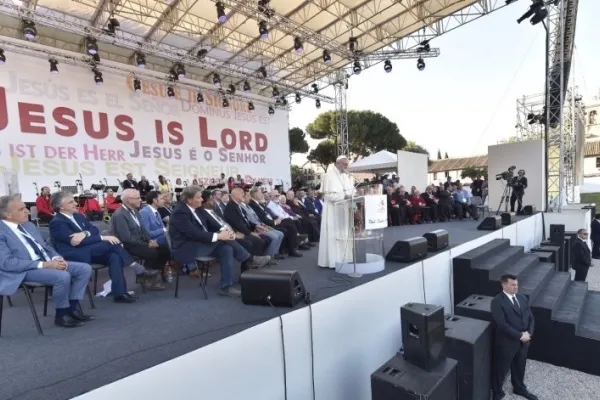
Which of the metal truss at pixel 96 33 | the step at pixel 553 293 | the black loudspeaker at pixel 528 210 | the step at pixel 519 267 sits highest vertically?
the metal truss at pixel 96 33

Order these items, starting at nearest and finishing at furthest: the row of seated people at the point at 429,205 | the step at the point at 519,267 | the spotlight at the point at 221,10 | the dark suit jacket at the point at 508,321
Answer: the dark suit jacket at the point at 508,321, the step at the point at 519,267, the spotlight at the point at 221,10, the row of seated people at the point at 429,205

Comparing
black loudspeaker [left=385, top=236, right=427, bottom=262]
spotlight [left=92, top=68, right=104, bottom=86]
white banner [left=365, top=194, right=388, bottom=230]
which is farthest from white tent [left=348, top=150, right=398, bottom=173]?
white banner [left=365, top=194, right=388, bottom=230]

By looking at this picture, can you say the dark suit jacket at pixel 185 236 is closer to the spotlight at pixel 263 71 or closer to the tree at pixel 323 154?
the spotlight at pixel 263 71

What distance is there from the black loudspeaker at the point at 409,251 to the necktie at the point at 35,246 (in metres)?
3.48

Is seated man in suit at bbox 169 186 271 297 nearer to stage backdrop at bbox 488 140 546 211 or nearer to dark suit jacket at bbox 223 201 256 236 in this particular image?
dark suit jacket at bbox 223 201 256 236

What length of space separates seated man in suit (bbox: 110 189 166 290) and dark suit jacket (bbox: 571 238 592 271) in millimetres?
7328

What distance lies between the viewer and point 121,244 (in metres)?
3.29

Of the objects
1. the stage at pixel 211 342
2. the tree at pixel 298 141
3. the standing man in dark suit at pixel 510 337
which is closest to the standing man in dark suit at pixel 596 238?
the standing man in dark suit at pixel 510 337

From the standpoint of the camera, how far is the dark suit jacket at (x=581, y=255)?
6.26 m

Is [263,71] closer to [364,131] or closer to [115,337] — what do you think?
[115,337]

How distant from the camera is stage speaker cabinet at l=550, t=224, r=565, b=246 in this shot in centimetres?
759

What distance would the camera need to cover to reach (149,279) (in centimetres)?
359

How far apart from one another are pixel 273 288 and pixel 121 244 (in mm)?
1762

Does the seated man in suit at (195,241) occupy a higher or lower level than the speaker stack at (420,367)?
higher
